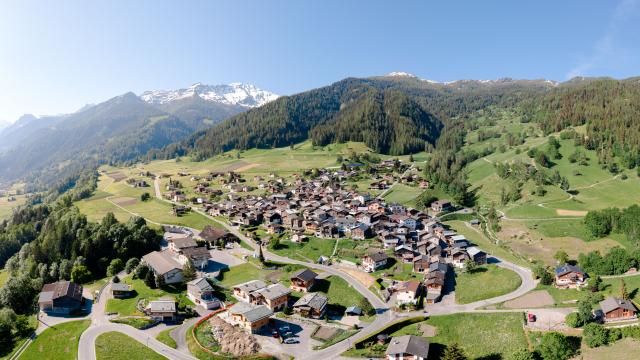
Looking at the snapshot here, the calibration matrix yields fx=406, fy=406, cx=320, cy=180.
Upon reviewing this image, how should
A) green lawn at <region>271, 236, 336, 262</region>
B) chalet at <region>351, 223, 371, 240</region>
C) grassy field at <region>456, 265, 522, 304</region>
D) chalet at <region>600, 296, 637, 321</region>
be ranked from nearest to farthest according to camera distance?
chalet at <region>600, 296, 637, 321</region>
grassy field at <region>456, 265, 522, 304</region>
green lawn at <region>271, 236, 336, 262</region>
chalet at <region>351, 223, 371, 240</region>


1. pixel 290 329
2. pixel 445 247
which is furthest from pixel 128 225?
pixel 445 247

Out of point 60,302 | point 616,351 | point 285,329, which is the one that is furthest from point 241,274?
point 616,351

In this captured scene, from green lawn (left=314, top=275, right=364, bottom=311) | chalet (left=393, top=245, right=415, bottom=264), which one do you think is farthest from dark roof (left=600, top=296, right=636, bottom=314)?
chalet (left=393, top=245, right=415, bottom=264)

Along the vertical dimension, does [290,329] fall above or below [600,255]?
below

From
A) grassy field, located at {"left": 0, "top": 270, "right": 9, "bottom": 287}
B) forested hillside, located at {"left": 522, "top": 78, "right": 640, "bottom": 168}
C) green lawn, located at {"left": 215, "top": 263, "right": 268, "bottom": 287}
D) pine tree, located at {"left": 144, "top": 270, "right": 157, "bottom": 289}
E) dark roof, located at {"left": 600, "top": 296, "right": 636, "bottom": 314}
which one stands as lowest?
grassy field, located at {"left": 0, "top": 270, "right": 9, "bottom": 287}

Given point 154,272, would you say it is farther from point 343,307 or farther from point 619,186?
point 619,186

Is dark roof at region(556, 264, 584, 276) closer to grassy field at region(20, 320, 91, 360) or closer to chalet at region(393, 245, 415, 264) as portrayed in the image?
chalet at region(393, 245, 415, 264)

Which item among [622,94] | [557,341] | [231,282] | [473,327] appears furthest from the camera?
[622,94]

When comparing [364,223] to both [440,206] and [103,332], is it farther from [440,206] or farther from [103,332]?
[103,332]
